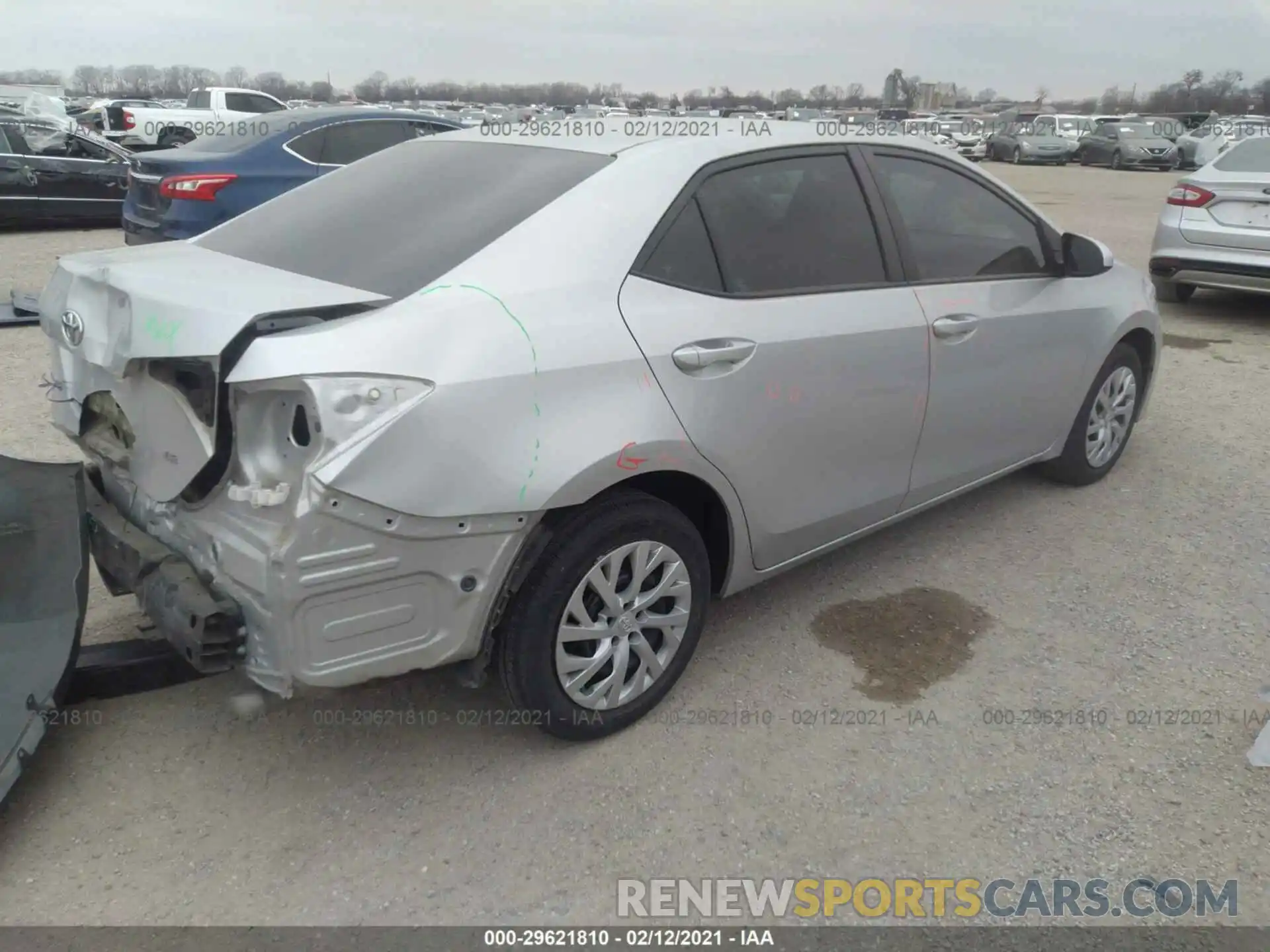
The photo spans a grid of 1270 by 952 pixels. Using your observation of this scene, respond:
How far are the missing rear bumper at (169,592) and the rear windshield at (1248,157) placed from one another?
334 inches

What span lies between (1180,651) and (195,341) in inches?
127

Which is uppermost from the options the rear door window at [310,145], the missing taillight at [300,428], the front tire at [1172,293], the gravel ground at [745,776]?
the rear door window at [310,145]

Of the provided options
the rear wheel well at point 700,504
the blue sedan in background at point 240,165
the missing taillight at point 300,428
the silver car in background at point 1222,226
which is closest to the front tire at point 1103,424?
the rear wheel well at point 700,504

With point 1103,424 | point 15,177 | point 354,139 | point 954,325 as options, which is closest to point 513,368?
point 954,325

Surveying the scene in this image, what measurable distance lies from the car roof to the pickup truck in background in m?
17.9

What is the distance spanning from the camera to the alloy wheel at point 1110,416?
454 centimetres

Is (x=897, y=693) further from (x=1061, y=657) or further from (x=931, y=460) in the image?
(x=931, y=460)

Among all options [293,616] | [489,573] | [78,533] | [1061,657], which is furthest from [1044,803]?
[78,533]

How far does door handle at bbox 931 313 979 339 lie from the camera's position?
3.42 metres

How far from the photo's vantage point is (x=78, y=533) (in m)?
2.81

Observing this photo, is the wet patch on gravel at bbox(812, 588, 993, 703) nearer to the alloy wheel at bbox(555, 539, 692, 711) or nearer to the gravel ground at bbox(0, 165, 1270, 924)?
the gravel ground at bbox(0, 165, 1270, 924)

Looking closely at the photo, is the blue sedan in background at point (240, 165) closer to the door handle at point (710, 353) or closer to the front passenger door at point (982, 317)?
the front passenger door at point (982, 317)

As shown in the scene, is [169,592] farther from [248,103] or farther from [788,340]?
[248,103]

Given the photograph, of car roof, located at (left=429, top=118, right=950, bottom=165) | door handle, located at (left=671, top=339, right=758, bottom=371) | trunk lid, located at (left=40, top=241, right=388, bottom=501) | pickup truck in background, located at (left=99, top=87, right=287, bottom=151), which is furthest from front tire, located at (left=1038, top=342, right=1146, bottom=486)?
pickup truck in background, located at (left=99, top=87, right=287, bottom=151)
